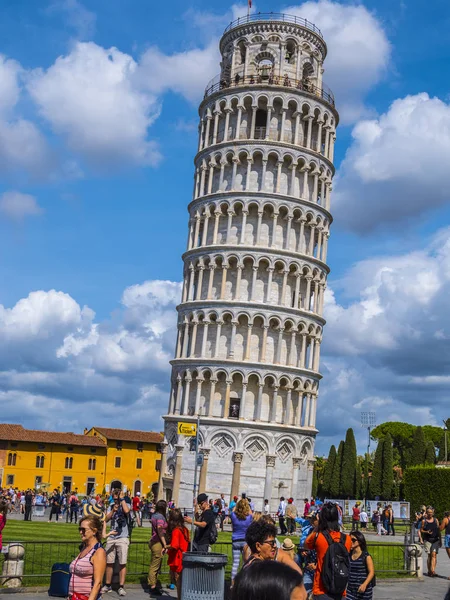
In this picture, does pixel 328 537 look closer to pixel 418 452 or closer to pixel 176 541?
pixel 176 541

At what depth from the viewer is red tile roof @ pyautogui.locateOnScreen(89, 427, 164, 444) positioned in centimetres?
9375

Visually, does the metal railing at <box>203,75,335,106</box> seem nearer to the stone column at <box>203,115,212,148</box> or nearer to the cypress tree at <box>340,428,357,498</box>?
the stone column at <box>203,115,212,148</box>

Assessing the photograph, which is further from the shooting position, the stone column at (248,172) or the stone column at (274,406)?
the stone column at (248,172)

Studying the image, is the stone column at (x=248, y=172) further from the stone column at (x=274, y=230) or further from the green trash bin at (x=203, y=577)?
the green trash bin at (x=203, y=577)

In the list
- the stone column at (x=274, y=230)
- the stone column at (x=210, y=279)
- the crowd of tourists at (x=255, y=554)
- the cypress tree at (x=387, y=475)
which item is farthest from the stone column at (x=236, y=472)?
the cypress tree at (x=387, y=475)

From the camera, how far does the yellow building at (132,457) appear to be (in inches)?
3649

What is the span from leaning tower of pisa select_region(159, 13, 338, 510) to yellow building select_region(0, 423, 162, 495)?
36544 mm

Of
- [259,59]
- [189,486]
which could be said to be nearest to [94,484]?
[189,486]

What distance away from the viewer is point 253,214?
2064 inches

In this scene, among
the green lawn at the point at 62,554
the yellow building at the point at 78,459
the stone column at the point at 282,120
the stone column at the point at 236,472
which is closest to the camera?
the green lawn at the point at 62,554

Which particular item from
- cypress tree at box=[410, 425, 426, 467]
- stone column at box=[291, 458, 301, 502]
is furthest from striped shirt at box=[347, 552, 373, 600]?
cypress tree at box=[410, 425, 426, 467]

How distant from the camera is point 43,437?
290 feet

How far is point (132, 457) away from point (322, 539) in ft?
284

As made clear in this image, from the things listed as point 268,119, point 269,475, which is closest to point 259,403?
point 269,475
